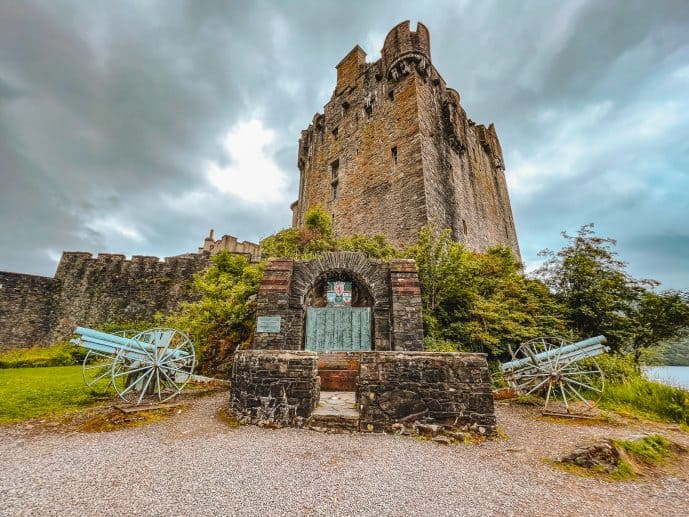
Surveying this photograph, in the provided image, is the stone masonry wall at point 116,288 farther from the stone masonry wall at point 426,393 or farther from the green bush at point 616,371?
the green bush at point 616,371

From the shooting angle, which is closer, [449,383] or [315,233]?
[449,383]

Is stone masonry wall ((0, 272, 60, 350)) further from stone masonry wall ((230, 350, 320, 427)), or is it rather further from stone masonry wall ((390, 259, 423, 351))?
stone masonry wall ((390, 259, 423, 351))

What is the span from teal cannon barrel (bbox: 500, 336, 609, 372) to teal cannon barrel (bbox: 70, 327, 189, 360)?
22.9ft

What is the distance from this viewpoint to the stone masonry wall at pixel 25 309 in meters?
15.4

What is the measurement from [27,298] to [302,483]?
2133 centimetres

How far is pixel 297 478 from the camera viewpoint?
2.82m

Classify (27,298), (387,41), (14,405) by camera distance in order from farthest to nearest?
(387,41) → (27,298) → (14,405)

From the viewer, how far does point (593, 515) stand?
2.31m

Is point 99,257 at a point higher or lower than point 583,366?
higher

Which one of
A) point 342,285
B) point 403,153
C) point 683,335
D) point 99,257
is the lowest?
point 683,335

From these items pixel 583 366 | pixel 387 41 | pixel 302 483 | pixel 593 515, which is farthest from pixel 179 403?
pixel 387 41

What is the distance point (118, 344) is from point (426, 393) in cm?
524

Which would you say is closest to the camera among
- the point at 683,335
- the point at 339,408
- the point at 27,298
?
the point at 339,408

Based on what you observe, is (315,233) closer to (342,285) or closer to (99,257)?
(342,285)
